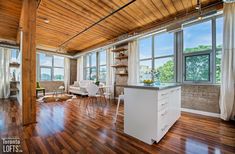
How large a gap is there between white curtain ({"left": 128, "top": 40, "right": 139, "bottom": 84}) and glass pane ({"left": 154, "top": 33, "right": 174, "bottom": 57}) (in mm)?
848

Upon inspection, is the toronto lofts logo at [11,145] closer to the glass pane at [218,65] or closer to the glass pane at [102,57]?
the glass pane at [218,65]

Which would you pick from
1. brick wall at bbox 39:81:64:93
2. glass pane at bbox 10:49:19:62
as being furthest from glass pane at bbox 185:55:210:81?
glass pane at bbox 10:49:19:62

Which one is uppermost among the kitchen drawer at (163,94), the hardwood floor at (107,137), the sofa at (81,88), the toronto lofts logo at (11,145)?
the kitchen drawer at (163,94)

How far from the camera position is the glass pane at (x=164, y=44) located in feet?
14.5

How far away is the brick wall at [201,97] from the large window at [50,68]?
8001 millimetres

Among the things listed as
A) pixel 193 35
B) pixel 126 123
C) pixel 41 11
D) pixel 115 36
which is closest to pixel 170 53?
pixel 193 35


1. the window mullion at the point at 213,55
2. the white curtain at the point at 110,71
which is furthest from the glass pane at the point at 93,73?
the window mullion at the point at 213,55

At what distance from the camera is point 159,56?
15.7 feet

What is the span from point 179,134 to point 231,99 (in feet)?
6.06

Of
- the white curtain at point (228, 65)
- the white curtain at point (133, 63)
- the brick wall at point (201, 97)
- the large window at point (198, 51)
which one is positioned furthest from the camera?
the white curtain at point (133, 63)

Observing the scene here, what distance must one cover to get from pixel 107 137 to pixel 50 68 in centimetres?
780

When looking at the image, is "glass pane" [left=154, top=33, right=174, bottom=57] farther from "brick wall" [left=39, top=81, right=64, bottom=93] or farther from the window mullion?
"brick wall" [left=39, top=81, right=64, bottom=93]

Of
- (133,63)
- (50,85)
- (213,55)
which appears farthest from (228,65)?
(50,85)

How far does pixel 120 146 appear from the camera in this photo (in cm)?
192
